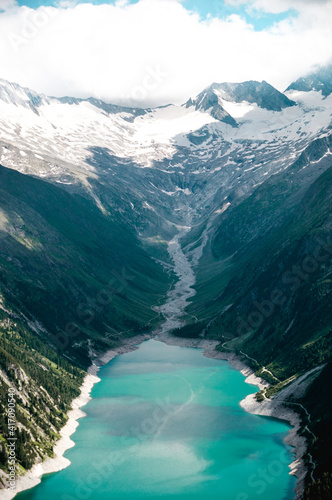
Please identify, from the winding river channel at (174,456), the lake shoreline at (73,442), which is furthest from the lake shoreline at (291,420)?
the winding river channel at (174,456)

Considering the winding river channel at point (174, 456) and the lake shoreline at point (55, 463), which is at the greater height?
the winding river channel at point (174, 456)

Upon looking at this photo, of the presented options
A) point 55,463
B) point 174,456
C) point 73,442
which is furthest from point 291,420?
point 55,463

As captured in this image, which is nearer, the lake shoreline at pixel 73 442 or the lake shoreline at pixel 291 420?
the lake shoreline at pixel 73 442

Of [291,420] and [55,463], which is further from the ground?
[291,420]

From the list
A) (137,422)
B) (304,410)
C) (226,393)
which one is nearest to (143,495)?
(137,422)

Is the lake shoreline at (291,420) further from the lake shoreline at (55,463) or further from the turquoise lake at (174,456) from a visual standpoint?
the lake shoreline at (55,463)

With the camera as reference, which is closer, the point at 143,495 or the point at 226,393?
the point at 143,495

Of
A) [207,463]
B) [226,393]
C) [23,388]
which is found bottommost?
[23,388]

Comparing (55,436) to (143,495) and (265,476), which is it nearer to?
(143,495)

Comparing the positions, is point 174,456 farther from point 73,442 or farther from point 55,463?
point 73,442
